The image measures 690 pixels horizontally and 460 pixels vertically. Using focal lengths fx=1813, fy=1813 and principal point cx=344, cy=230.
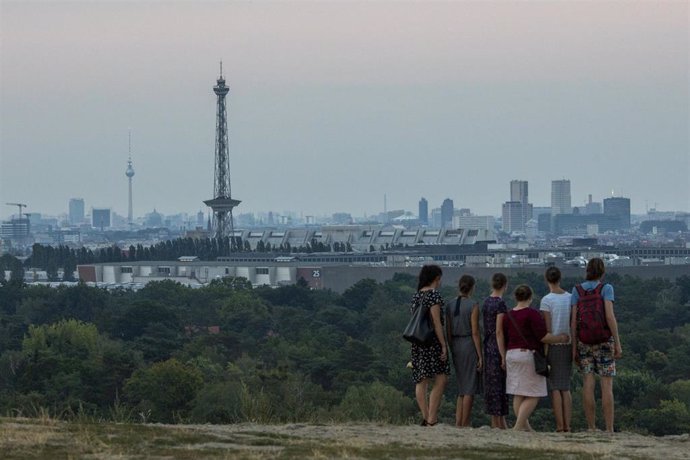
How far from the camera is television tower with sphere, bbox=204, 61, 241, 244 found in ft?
454

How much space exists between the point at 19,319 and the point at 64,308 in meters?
5.39

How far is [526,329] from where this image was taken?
14984 mm

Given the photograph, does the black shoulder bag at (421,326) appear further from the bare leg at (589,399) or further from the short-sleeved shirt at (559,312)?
the bare leg at (589,399)

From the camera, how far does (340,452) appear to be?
13.0m

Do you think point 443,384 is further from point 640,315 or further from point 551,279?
point 640,315

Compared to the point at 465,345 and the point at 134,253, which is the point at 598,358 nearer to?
the point at 465,345

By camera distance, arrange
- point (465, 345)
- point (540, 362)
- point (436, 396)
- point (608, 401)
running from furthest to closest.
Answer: point (608, 401), point (436, 396), point (465, 345), point (540, 362)

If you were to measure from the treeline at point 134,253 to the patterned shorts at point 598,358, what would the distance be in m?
100.0

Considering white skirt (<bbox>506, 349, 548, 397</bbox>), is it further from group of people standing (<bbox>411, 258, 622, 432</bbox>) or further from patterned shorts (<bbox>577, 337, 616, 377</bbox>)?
patterned shorts (<bbox>577, 337, 616, 377</bbox>)

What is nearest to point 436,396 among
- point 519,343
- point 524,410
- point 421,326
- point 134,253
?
point 421,326

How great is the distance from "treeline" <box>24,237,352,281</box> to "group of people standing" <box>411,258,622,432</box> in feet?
327

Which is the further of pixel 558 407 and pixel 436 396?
pixel 436 396

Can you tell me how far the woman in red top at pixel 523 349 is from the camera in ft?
49.1

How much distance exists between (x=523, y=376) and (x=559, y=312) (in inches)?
24.2
